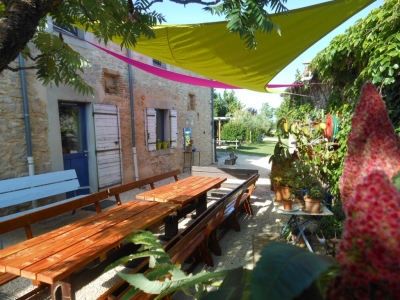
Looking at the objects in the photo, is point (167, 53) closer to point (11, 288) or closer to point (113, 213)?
point (113, 213)

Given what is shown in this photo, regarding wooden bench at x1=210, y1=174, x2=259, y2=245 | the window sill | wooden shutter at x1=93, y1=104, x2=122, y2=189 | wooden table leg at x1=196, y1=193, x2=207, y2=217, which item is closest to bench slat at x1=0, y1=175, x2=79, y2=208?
wooden shutter at x1=93, y1=104, x2=122, y2=189

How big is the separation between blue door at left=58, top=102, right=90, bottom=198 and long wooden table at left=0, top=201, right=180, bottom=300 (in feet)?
10.5

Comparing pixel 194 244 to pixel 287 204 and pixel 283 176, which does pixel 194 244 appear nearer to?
pixel 287 204

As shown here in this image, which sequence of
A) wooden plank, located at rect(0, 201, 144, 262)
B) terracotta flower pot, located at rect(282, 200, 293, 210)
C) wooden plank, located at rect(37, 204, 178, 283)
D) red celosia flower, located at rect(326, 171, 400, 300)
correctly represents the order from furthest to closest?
terracotta flower pot, located at rect(282, 200, 293, 210) → wooden plank, located at rect(0, 201, 144, 262) → wooden plank, located at rect(37, 204, 178, 283) → red celosia flower, located at rect(326, 171, 400, 300)

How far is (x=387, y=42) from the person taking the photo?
253cm

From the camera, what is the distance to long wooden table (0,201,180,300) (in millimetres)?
1594

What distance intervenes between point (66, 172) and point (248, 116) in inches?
979

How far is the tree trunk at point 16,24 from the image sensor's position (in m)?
1.09

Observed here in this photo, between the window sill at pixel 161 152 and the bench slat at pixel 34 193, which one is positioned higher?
the window sill at pixel 161 152

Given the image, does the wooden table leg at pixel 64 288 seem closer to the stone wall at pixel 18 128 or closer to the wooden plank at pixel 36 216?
the wooden plank at pixel 36 216

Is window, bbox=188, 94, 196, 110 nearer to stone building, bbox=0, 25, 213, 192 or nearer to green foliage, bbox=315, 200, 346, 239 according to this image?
stone building, bbox=0, 25, 213, 192

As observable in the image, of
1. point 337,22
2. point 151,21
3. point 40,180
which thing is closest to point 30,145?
point 40,180

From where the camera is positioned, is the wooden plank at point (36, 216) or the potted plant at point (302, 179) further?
the potted plant at point (302, 179)

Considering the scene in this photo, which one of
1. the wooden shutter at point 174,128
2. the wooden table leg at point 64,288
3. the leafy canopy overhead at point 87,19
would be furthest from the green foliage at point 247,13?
the wooden shutter at point 174,128
